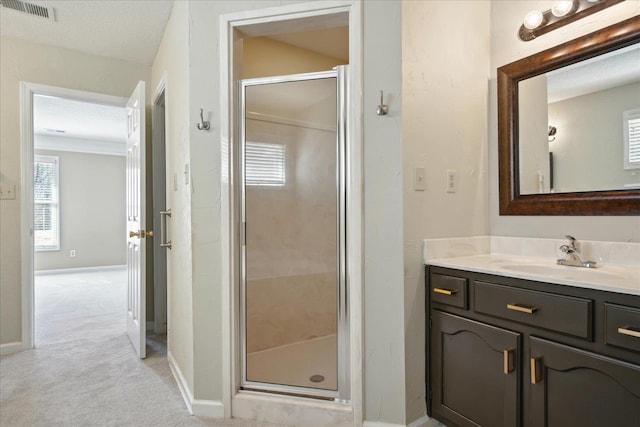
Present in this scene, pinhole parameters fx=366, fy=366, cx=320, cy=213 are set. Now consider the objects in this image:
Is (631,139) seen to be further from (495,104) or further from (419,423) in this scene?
(419,423)

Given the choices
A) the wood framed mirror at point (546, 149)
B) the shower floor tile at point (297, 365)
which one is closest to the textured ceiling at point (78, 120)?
the shower floor tile at point (297, 365)

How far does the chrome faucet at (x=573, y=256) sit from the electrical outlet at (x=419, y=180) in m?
0.70

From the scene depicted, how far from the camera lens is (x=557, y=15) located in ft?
5.94

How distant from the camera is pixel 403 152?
5.66 feet

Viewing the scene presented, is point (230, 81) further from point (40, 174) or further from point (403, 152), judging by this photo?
point (40, 174)

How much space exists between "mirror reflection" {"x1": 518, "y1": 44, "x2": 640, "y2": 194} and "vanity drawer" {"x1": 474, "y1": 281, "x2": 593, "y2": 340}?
0.71m

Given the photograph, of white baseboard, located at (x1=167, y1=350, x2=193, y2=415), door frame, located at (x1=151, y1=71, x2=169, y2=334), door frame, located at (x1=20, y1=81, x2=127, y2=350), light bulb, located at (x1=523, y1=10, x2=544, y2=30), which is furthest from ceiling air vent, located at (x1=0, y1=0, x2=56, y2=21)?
light bulb, located at (x1=523, y1=10, x2=544, y2=30)

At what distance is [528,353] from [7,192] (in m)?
3.69

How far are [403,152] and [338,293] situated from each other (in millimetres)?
810

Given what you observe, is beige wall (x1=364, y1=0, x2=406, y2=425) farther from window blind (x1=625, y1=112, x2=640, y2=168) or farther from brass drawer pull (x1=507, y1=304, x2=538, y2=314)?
window blind (x1=625, y1=112, x2=640, y2=168)

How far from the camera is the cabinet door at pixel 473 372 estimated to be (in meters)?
1.46

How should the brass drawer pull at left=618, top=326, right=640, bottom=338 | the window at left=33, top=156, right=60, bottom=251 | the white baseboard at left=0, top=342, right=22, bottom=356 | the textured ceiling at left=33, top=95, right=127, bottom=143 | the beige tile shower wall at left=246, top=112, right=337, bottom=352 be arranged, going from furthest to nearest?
the window at left=33, top=156, right=60, bottom=251
the textured ceiling at left=33, top=95, right=127, bottom=143
the white baseboard at left=0, top=342, right=22, bottom=356
the beige tile shower wall at left=246, top=112, right=337, bottom=352
the brass drawer pull at left=618, top=326, right=640, bottom=338

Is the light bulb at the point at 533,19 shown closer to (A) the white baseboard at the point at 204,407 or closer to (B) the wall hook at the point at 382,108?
(B) the wall hook at the point at 382,108

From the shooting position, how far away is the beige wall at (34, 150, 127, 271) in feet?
23.0
